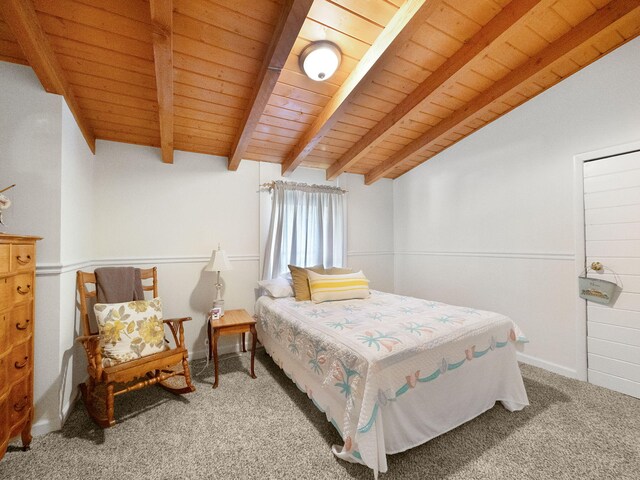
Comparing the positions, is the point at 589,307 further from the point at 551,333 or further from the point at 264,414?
the point at 264,414

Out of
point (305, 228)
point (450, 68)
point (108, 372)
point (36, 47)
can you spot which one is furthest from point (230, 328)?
point (450, 68)

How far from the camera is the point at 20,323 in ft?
5.16

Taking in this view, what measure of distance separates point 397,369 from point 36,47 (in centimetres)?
282

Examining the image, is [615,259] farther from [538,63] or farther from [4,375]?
[4,375]

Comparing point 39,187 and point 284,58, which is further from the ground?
point 284,58

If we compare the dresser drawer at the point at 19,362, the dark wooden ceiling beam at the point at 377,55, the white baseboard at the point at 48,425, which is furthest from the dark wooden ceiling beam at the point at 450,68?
the white baseboard at the point at 48,425

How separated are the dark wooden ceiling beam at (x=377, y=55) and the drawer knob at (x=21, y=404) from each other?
2.85 m

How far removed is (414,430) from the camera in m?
1.60

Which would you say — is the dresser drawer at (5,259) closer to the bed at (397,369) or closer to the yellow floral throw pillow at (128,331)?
the yellow floral throw pillow at (128,331)

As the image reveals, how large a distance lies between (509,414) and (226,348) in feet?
9.12

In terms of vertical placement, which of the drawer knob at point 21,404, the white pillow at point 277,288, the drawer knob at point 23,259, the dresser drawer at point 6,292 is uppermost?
the drawer knob at point 23,259

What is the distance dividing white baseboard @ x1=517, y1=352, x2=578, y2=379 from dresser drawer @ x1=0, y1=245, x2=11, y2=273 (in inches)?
168

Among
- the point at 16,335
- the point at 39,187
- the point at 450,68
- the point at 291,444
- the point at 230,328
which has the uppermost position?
→ the point at 450,68

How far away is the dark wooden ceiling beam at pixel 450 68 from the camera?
70.5 inches
